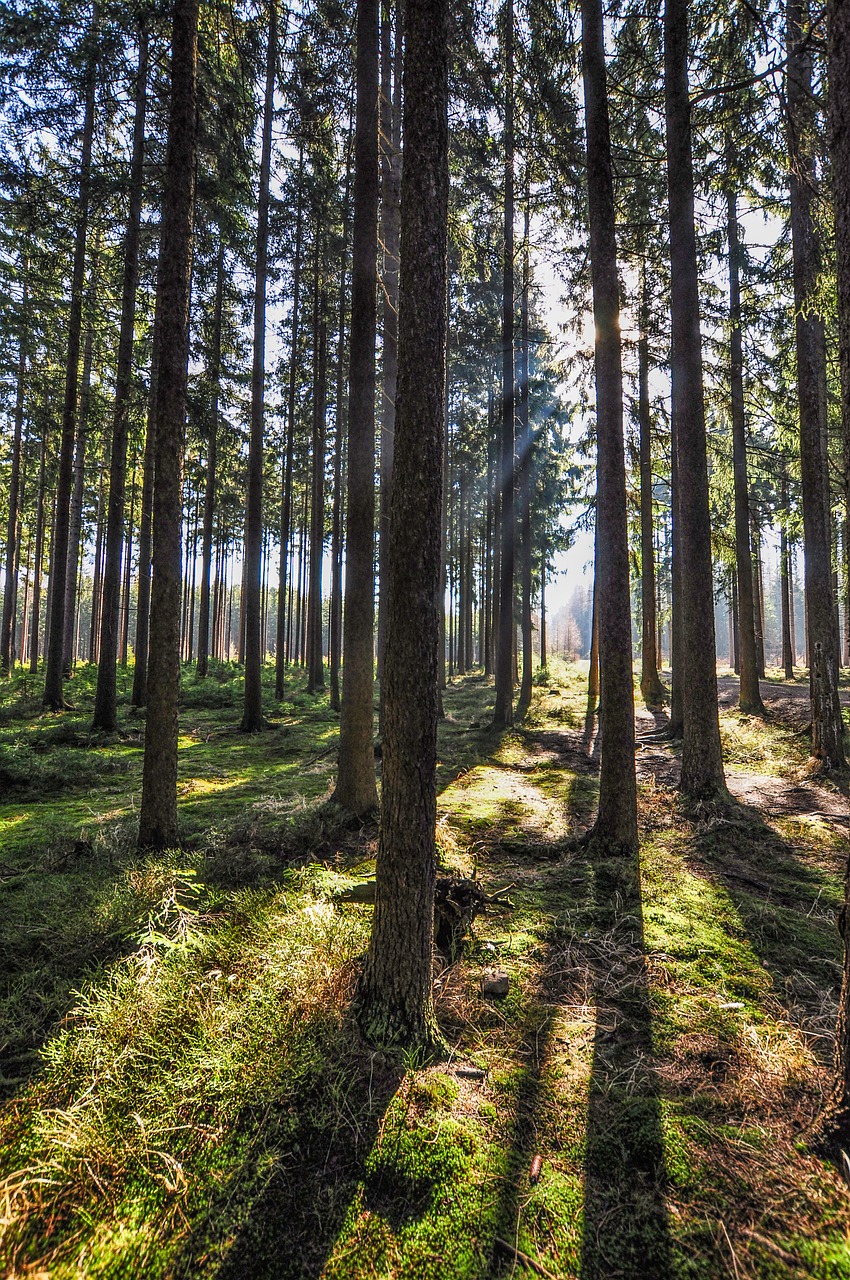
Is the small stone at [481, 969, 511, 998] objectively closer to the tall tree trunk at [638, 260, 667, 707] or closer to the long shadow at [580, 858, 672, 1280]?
the long shadow at [580, 858, 672, 1280]

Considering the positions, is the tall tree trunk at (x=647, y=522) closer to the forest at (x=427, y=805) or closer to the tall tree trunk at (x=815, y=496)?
the forest at (x=427, y=805)

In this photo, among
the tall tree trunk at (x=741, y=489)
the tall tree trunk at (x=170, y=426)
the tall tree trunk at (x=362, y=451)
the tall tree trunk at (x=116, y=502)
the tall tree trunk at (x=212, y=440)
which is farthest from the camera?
the tall tree trunk at (x=741, y=489)

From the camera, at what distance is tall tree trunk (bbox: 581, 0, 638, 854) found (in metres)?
5.70

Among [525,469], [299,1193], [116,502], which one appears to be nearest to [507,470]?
[525,469]

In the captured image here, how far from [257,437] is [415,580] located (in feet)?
36.4

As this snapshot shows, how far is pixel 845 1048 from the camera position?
2.35 meters

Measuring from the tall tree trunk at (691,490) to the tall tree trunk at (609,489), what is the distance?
2.30 metres

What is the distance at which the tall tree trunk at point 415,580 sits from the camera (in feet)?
9.70

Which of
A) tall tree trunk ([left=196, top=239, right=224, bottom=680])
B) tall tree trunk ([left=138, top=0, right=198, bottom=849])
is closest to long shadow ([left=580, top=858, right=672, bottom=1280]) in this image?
tall tree trunk ([left=138, top=0, right=198, bottom=849])

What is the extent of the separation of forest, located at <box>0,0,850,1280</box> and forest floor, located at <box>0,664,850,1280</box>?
2 cm

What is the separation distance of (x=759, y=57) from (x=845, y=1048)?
40.8 feet

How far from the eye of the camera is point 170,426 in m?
5.40

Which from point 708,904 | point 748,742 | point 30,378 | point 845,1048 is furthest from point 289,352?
point 845,1048

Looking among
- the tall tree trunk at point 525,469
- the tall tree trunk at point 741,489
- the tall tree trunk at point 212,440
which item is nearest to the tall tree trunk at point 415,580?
the tall tree trunk at point 212,440
